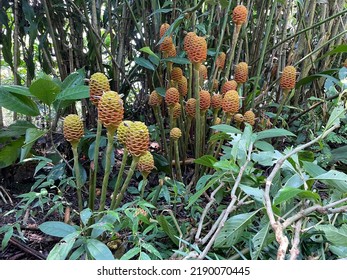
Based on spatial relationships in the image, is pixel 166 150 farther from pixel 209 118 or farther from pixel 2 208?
pixel 2 208

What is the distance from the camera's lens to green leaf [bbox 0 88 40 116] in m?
0.95

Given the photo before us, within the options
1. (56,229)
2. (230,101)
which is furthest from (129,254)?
(230,101)

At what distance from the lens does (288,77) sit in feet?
3.90

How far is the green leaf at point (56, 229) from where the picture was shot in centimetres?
74

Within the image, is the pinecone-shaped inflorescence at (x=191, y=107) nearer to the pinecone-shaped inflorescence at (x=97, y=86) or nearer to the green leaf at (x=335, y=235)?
the pinecone-shaped inflorescence at (x=97, y=86)

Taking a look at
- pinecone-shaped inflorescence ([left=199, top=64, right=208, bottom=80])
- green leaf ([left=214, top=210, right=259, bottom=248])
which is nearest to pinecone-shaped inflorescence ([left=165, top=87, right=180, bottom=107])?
pinecone-shaped inflorescence ([left=199, top=64, right=208, bottom=80])

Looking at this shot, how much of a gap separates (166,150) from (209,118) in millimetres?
285

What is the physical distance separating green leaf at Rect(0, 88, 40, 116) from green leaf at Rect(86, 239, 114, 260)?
0.44m

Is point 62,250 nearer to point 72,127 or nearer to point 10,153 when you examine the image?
point 72,127

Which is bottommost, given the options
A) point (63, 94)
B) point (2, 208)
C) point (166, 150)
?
point (2, 208)

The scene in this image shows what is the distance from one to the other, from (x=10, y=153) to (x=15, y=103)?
8.8 inches

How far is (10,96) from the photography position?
96cm
